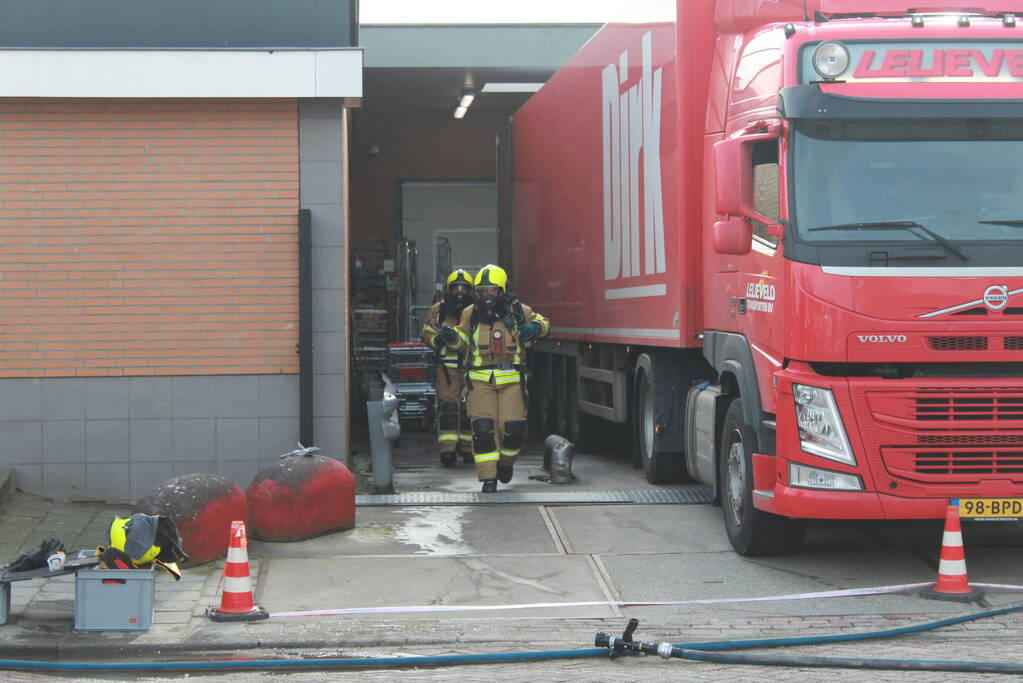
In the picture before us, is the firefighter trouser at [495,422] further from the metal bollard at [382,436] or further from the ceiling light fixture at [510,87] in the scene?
the ceiling light fixture at [510,87]

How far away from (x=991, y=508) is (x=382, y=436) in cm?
502

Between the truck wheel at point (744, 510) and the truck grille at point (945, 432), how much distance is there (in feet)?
3.15

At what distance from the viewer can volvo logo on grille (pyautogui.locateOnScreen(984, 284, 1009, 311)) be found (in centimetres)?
742

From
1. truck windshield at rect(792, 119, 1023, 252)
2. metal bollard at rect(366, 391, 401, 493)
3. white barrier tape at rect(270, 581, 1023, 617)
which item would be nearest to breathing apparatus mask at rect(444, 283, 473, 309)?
metal bollard at rect(366, 391, 401, 493)

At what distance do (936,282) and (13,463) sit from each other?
7.18 metres

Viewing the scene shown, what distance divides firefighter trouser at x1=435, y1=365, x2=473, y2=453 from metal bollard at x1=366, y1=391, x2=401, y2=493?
2.10 meters

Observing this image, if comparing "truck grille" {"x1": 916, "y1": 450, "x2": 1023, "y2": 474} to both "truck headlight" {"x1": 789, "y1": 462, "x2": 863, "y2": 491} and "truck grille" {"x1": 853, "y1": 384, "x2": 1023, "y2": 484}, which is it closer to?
"truck grille" {"x1": 853, "y1": 384, "x2": 1023, "y2": 484}

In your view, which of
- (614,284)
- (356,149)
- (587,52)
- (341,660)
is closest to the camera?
(341,660)

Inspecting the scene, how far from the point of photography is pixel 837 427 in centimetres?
747

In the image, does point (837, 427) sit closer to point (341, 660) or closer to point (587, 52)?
point (341, 660)

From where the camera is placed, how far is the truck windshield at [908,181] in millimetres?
7539

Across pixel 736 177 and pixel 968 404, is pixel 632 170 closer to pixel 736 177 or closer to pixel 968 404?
pixel 736 177

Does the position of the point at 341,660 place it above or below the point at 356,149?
below

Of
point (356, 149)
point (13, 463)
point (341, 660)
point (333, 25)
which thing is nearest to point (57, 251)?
point (13, 463)
